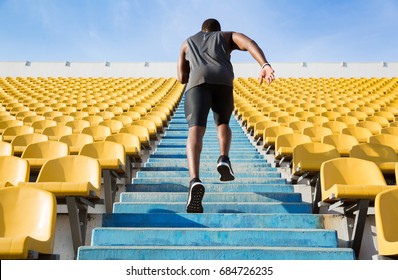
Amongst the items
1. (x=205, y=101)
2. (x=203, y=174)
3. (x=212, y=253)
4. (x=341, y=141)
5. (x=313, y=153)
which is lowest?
(x=212, y=253)

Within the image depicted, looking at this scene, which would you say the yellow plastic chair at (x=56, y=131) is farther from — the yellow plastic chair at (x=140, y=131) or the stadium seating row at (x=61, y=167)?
the yellow plastic chair at (x=140, y=131)

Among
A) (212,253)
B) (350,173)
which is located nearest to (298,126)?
(350,173)

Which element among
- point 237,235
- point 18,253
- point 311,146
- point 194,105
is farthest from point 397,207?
point 18,253

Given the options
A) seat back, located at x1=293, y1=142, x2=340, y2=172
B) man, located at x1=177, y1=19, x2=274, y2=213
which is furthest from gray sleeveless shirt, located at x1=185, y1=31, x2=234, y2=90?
seat back, located at x1=293, y1=142, x2=340, y2=172

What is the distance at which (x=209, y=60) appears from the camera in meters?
2.47

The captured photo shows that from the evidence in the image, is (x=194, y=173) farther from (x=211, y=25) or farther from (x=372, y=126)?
(x=372, y=126)

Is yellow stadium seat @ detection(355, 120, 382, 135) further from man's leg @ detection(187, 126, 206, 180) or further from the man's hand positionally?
man's leg @ detection(187, 126, 206, 180)

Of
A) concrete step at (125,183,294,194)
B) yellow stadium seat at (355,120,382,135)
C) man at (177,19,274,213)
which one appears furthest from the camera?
yellow stadium seat at (355,120,382,135)

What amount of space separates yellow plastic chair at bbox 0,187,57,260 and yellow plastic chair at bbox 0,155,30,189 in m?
0.69

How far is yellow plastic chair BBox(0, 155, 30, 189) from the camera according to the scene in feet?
9.16

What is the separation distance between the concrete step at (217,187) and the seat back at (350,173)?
0.61 metres

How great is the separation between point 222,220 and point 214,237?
0.29 metres

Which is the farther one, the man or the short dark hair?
the short dark hair

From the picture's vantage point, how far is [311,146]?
11.7ft
